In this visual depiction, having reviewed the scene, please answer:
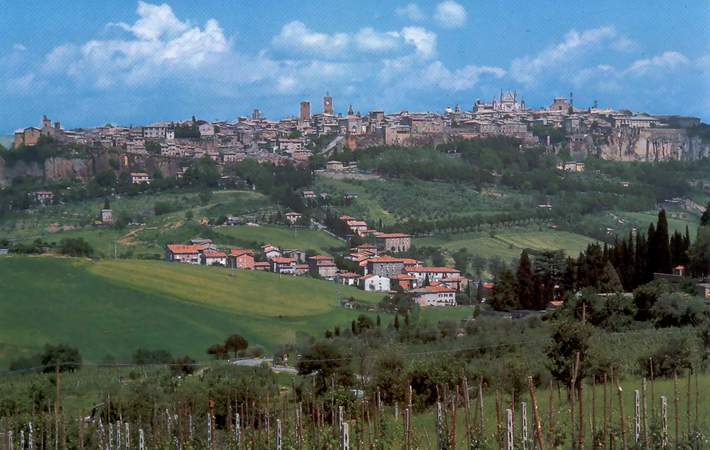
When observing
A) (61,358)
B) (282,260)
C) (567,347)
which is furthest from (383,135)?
(567,347)

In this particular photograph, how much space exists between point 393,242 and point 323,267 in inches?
264

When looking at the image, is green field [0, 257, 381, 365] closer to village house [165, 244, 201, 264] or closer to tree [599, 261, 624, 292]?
village house [165, 244, 201, 264]

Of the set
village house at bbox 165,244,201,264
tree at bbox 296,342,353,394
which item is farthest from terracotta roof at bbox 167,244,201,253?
tree at bbox 296,342,353,394

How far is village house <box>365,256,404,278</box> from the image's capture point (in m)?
45.2

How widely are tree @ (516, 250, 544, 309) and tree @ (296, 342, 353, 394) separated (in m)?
11.1

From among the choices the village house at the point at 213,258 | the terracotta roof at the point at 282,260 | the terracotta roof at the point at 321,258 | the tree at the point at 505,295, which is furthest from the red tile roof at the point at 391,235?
the tree at the point at 505,295

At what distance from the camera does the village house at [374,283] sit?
42969 mm

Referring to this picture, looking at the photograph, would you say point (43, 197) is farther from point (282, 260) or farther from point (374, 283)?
point (374, 283)

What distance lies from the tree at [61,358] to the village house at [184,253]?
1727 cm

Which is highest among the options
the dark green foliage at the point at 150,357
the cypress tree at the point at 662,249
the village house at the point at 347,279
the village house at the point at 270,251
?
the cypress tree at the point at 662,249

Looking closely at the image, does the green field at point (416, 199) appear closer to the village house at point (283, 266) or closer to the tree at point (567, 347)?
the village house at point (283, 266)

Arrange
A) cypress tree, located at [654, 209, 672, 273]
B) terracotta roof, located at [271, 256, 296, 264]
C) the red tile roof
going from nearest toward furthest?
cypress tree, located at [654, 209, 672, 273], terracotta roof, located at [271, 256, 296, 264], the red tile roof

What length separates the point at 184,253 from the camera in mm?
43094

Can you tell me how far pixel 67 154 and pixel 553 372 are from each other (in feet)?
204
